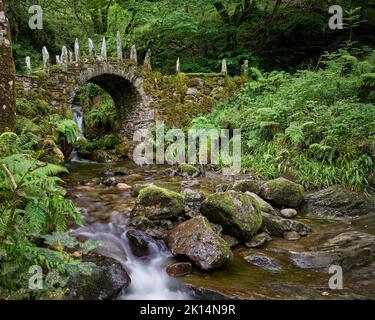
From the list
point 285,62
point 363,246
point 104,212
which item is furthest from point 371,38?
point 104,212

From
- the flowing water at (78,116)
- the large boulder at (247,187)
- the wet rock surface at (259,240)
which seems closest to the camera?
the wet rock surface at (259,240)

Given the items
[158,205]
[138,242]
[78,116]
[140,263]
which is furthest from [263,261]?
[78,116]

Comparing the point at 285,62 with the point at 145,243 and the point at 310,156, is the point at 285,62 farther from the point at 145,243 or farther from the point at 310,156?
the point at 145,243

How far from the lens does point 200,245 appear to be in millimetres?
A: 5035

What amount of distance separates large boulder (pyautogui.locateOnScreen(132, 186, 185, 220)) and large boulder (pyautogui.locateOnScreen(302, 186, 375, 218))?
110 inches

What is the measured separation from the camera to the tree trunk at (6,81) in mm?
5027

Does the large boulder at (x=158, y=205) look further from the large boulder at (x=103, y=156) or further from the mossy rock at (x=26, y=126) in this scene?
the large boulder at (x=103, y=156)

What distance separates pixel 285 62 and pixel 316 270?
12.6 metres

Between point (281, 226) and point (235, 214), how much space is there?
41.9 inches

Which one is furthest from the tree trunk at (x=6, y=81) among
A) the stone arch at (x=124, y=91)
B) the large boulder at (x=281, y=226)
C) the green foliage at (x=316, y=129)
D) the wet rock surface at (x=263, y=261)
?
the stone arch at (x=124, y=91)

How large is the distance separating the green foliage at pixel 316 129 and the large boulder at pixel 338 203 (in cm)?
42

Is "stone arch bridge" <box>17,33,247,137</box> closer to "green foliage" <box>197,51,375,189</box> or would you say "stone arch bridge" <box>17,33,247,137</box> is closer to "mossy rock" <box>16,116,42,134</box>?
"mossy rock" <box>16,116,42,134</box>

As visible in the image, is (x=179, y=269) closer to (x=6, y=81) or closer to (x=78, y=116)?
(x=6, y=81)

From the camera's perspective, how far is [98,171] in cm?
1082
